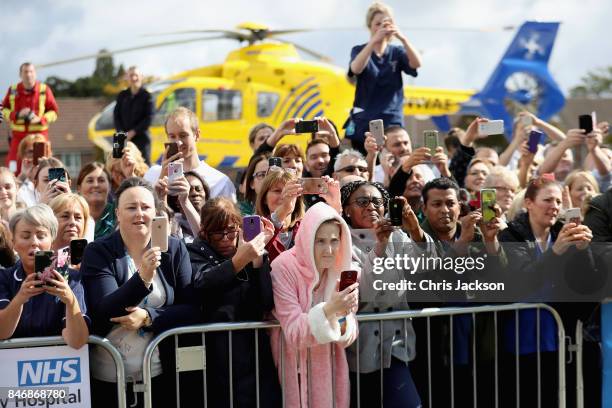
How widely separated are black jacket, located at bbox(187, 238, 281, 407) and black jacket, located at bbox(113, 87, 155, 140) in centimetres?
718

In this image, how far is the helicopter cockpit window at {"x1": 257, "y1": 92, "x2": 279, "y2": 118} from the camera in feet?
62.7

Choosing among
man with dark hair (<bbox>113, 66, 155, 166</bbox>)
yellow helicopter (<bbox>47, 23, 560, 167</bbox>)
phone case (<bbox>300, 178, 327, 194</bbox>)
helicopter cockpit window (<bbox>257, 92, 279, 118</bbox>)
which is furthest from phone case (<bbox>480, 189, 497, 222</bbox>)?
helicopter cockpit window (<bbox>257, 92, 279, 118</bbox>)

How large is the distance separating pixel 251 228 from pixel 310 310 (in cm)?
52

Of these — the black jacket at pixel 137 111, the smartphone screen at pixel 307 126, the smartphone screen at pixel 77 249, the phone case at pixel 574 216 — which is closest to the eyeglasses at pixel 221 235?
the smartphone screen at pixel 77 249

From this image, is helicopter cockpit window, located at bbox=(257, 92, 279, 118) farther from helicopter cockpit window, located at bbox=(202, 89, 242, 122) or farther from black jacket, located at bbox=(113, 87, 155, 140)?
black jacket, located at bbox=(113, 87, 155, 140)

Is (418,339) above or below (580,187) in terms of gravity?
below

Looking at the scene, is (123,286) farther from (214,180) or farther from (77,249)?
(214,180)

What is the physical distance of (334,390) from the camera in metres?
5.59

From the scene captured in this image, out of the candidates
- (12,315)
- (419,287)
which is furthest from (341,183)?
(12,315)

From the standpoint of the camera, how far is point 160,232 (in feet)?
17.0

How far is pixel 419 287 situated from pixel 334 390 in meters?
0.85

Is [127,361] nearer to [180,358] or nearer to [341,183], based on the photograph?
[180,358]

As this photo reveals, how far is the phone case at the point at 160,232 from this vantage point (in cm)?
516

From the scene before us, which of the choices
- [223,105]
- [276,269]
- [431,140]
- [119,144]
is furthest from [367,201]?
[223,105]
